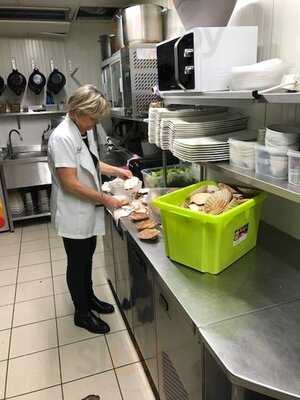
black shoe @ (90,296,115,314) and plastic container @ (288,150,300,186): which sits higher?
plastic container @ (288,150,300,186)

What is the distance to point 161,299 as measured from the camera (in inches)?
53.4

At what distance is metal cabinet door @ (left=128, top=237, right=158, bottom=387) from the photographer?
1.54 metres

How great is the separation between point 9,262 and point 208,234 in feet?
8.62

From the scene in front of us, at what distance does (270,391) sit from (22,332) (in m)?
1.88

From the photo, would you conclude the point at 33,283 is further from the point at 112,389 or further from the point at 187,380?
the point at 187,380

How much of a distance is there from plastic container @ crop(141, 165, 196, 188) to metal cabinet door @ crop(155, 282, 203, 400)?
85 centimetres

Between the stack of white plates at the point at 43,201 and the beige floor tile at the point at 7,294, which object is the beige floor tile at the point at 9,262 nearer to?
the beige floor tile at the point at 7,294

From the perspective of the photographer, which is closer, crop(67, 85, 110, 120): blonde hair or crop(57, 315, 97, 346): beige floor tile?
crop(67, 85, 110, 120): blonde hair

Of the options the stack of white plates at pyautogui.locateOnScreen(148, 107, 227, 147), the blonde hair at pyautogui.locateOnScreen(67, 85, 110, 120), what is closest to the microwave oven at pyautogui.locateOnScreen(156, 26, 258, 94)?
the stack of white plates at pyautogui.locateOnScreen(148, 107, 227, 147)

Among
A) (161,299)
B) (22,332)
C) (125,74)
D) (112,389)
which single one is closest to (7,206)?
(22,332)

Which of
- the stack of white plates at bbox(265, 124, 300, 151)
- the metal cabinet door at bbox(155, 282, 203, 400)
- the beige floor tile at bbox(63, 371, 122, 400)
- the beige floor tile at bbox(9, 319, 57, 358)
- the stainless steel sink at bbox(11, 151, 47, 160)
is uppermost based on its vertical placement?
the stack of white plates at bbox(265, 124, 300, 151)

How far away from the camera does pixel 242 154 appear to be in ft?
3.84

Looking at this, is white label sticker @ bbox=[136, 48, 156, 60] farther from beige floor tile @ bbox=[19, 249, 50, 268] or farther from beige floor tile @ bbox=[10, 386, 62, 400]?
beige floor tile @ bbox=[10, 386, 62, 400]

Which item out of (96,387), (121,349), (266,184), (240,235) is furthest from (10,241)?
(266,184)
